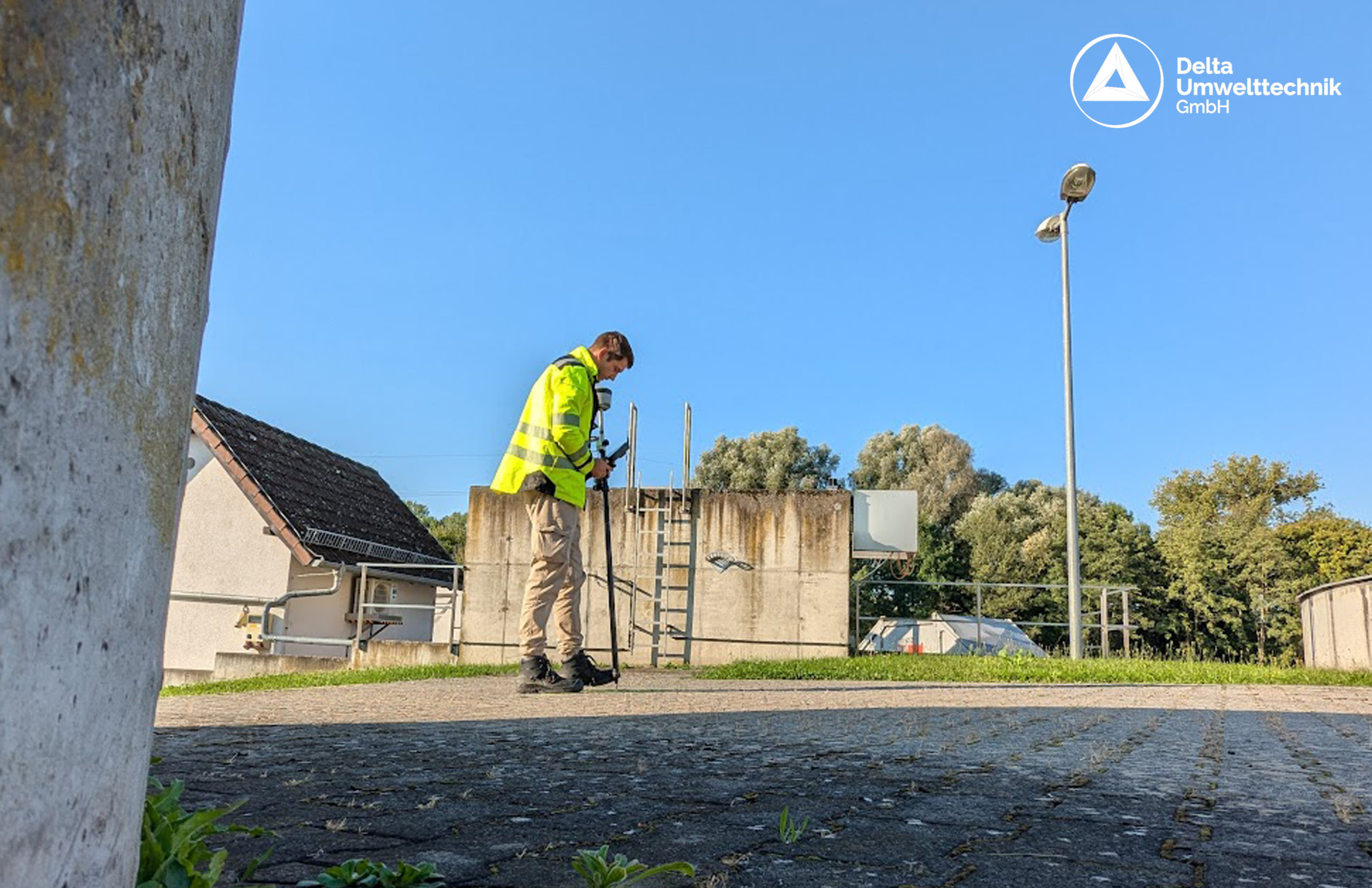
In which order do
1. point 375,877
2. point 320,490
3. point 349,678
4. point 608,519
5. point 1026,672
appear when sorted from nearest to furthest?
point 375,877 → point 608,519 → point 349,678 → point 1026,672 → point 320,490

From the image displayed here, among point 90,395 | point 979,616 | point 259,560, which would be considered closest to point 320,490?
point 259,560

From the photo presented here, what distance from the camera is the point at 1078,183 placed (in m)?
15.4

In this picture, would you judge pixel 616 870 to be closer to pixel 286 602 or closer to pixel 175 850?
pixel 175 850

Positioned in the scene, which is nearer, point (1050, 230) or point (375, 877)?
point (375, 877)

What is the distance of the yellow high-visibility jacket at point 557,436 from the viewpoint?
21.4ft

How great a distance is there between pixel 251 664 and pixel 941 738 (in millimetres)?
14353

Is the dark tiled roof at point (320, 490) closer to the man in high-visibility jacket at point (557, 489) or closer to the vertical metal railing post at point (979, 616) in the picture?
the vertical metal railing post at point (979, 616)

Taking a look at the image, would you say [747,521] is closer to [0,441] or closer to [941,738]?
[941,738]

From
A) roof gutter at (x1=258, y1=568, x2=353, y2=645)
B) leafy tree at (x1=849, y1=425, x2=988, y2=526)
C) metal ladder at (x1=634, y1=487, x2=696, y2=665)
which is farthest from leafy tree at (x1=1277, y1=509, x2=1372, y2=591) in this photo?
roof gutter at (x1=258, y1=568, x2=353, y2=645)

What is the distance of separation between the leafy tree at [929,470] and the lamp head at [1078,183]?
1277 inches

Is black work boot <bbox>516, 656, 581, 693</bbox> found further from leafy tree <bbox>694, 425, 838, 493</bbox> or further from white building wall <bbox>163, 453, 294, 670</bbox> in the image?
leafy tree <bbox>694, 425, 838, 493</bbox>

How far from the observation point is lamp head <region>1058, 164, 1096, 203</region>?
15.2 meters

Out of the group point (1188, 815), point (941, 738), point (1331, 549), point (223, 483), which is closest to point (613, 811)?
point (1188, 815)

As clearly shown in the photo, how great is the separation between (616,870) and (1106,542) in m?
39.7
